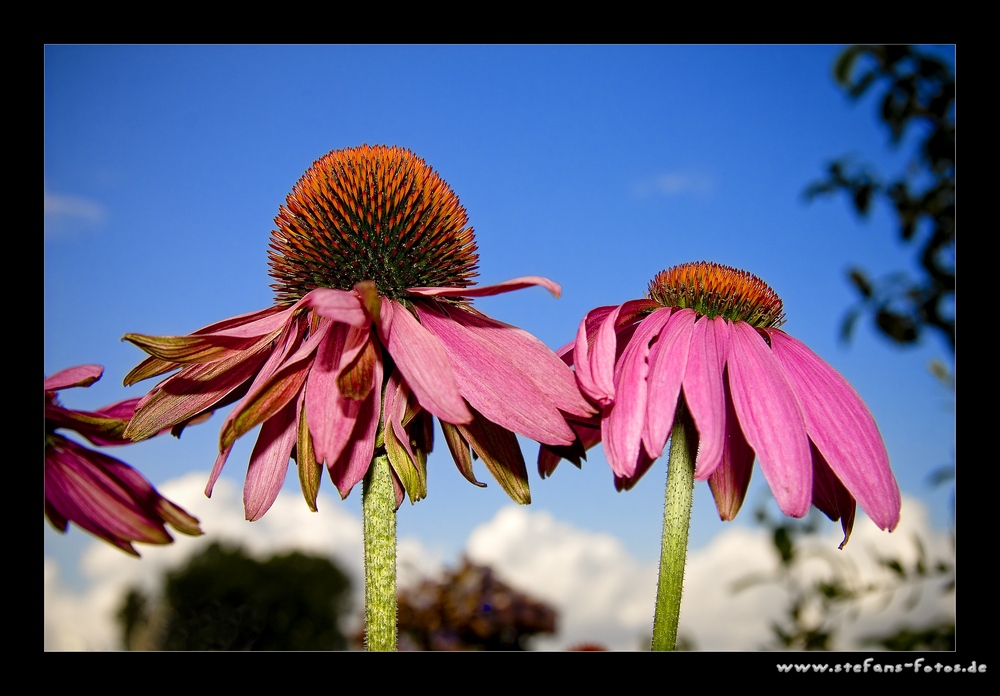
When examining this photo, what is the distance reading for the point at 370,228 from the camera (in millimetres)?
1415

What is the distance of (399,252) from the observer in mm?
1407

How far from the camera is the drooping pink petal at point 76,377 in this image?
146cm

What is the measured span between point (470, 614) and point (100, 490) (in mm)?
1584

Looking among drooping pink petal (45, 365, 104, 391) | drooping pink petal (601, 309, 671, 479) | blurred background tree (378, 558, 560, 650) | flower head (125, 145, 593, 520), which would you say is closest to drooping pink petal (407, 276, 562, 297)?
flower head (125, 145, 593, 520)

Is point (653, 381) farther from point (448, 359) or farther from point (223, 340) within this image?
point (223, 340)

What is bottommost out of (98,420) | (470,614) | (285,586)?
(285,586)

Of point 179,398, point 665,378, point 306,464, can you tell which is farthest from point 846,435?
point 179,398

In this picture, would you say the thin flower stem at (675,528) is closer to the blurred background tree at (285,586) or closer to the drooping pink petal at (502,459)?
the drooping pink petal at (502,459)

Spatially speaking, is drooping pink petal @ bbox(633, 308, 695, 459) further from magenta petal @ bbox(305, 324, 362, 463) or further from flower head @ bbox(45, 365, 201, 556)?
flower head @ bbox(45, 365, 201, 556)

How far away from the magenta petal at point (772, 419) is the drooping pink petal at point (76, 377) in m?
1.07

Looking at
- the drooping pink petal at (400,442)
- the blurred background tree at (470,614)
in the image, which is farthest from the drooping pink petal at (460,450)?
the blurred background tree at (470,614)

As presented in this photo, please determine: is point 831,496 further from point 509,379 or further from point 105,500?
point 105,500
